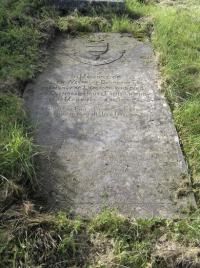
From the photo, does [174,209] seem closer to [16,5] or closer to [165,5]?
[16,5]

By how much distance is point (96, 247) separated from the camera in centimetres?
281

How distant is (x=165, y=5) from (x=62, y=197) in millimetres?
3939

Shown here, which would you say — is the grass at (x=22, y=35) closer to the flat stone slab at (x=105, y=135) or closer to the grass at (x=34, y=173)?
the grass at (x=34, y=173)

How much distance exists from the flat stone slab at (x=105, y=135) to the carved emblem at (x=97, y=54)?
10 millimetres

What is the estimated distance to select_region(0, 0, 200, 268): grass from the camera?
274cm

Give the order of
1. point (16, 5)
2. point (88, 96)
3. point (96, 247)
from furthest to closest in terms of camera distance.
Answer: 1. point (16, 5)
2. point (88, 96)
3. point (96, 247)

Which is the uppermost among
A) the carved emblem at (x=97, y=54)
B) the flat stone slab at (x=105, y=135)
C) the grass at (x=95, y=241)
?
the carved emblem at (x=97, y=54)

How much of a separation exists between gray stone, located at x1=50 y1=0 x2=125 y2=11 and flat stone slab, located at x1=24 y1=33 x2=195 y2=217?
105 centimetres

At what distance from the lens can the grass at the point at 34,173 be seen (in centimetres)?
274

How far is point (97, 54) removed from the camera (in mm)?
4703

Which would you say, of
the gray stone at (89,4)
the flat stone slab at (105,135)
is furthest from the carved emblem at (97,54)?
the gray stone at (89,4)

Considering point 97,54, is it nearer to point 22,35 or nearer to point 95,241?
point 22,35

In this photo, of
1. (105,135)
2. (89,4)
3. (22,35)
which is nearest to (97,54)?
(22,35)

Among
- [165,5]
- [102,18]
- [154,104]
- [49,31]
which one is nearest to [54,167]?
[154,104]
